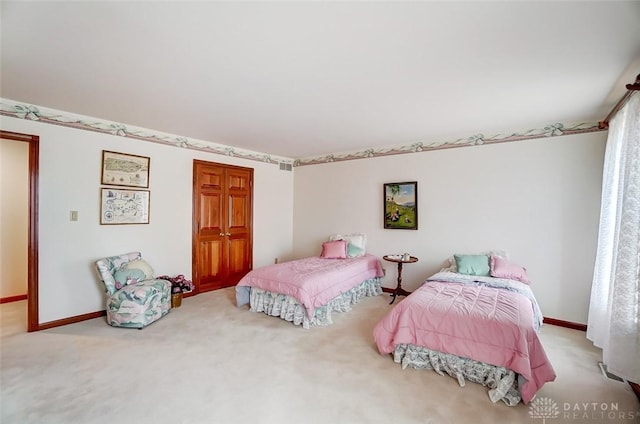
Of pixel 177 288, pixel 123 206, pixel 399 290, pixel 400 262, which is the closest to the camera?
pixel 123 206

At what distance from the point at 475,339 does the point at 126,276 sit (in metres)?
3.87

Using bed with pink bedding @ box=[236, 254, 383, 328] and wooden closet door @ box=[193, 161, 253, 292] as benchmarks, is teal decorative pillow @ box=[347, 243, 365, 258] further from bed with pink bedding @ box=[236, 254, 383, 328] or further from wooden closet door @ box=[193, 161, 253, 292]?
wooden closet door @ box=[193, 161, 253, 292]

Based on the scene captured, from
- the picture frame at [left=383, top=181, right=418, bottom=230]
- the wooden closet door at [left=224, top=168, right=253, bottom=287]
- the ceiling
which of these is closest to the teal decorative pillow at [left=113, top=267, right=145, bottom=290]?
the wooden closet door at [left=224, top=168, right=253, bottom=287]

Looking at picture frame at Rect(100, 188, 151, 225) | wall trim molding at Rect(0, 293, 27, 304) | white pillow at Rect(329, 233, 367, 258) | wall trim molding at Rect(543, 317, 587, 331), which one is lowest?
wall trim molding at Rect(0, 293, 27, 304)

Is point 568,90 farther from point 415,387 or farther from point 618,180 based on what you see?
point 415,387

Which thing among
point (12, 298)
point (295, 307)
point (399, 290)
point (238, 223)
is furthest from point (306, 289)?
point (12, 298)

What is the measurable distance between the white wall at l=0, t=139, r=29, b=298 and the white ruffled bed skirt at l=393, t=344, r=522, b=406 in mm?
5696

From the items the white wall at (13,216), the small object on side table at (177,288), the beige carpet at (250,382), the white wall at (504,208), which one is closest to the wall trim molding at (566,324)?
the white wall at (504,208)

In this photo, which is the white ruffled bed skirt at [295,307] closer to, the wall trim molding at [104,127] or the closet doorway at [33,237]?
the closet doorway at [33,237]

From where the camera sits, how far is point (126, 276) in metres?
3.54

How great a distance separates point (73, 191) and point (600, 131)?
6417 mm

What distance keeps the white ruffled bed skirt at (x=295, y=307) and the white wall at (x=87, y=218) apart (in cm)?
151

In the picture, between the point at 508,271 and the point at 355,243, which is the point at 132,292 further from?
the point at 508,271

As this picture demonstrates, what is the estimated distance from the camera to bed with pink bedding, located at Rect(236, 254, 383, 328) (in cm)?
345
